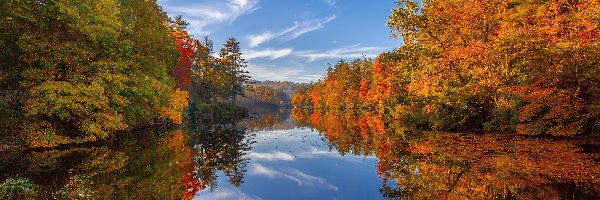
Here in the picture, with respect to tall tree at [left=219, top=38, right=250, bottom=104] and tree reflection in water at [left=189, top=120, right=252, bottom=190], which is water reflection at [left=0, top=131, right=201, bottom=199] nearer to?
tree reflection in water at [left=189, top=120, right=252, bottom=190]

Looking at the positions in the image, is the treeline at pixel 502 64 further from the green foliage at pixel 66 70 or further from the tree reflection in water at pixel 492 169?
the green foliage at pixel 66 70

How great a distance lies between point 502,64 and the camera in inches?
992

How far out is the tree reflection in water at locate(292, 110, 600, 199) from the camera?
11.0 metres

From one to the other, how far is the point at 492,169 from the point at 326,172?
6.85 meters

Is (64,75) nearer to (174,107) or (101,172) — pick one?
(101,172)

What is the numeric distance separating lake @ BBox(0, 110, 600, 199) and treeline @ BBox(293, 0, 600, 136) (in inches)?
95.4

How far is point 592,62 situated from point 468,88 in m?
7.85

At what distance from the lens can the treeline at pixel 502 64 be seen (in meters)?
21.7

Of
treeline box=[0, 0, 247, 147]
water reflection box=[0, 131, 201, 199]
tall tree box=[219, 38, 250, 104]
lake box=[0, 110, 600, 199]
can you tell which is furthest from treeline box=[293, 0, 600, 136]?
tall tree box=[219, 38, 250, 104]

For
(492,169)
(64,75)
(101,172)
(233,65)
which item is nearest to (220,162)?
(101,172)

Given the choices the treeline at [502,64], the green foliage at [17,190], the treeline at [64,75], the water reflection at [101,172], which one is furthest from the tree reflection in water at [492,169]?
the treeline at [64,75]

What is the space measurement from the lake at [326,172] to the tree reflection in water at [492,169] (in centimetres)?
3

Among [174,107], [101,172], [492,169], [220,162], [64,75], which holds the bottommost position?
[220,162]

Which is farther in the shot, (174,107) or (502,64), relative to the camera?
(174,107)
